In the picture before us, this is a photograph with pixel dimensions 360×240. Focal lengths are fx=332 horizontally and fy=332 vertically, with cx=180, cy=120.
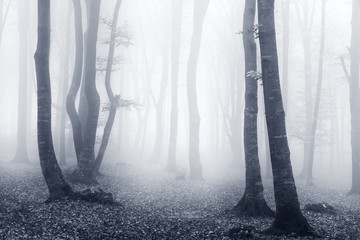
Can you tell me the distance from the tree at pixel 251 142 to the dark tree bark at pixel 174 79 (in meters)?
13.3

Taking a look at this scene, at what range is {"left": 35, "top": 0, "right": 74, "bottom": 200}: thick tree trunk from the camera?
36.4 ft

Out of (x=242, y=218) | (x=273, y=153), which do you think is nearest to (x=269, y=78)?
(x=273, y=153)

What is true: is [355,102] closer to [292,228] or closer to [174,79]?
[292,228]

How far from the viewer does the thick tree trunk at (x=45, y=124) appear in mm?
11102

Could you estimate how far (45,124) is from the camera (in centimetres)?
A: 1114

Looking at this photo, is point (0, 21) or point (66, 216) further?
point (0, 21)

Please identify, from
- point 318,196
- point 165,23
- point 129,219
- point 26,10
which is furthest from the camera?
point 165,23

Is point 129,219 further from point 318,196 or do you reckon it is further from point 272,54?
point 318,196

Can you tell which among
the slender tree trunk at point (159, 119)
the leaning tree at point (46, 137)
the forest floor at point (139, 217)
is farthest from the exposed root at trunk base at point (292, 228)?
the slender tree trunk at point (159, 119)

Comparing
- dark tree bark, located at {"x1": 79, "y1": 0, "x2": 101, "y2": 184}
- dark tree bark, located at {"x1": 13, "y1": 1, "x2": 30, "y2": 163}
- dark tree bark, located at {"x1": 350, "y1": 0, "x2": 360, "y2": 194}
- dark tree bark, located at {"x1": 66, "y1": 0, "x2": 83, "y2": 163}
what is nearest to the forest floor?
dark tree bark, located at {"x1": 79, "y1": 0, "x2": 101, "y2": 184}

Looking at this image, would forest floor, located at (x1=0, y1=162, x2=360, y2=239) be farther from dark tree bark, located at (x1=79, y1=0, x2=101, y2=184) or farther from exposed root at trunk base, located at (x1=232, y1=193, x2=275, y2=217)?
dark tree bark, located at (x1=79, y1=0, x2=101, y2=184)

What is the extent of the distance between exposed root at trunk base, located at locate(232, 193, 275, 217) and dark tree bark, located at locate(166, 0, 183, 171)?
14032mm

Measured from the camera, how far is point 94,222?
9.03 metres

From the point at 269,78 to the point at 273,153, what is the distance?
6.40 feet
